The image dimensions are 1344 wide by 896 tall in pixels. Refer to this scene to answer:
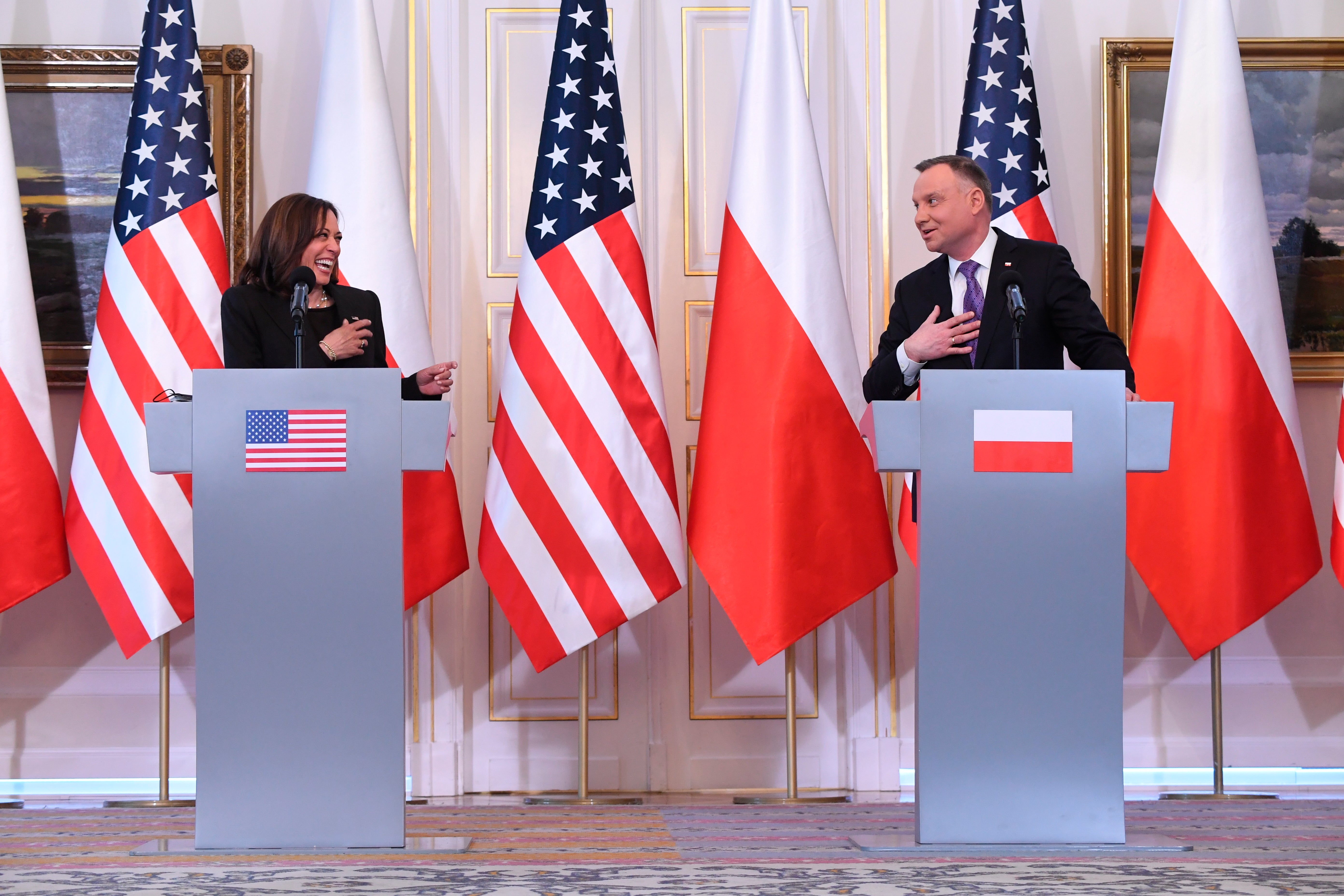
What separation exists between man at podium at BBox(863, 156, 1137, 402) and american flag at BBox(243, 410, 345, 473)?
1.26 meters

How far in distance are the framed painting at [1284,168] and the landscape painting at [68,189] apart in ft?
11.6

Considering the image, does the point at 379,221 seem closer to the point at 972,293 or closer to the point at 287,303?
the point at 287,303

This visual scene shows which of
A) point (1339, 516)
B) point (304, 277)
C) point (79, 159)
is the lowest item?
point (1339, 516)

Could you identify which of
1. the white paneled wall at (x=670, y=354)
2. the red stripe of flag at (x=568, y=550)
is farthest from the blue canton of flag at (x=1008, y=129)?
the red stripe of flag at (x=568, y=550)

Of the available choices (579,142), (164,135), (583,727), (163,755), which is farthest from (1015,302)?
(163,755)

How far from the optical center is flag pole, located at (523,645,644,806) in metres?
3.96

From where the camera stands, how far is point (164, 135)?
3.90 metres

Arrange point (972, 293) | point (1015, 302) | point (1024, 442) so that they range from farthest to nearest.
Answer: point (972, 293) < point (1024, 442) < point (1015, 302)

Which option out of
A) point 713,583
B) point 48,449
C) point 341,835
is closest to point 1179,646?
point 713,583

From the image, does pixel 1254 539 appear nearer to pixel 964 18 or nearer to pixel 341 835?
pixel 964 18

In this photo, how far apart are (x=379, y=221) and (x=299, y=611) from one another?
68.7 inches

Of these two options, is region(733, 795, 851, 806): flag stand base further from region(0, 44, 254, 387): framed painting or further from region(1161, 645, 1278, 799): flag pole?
region(0, 44, 254, 387): framed painting

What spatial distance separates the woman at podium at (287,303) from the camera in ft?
9.98

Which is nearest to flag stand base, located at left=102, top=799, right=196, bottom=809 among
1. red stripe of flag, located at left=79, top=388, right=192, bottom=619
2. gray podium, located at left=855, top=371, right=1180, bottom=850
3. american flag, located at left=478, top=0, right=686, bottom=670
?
red stripe of flag, located at left=79, top=388, right=192, bottom=619
